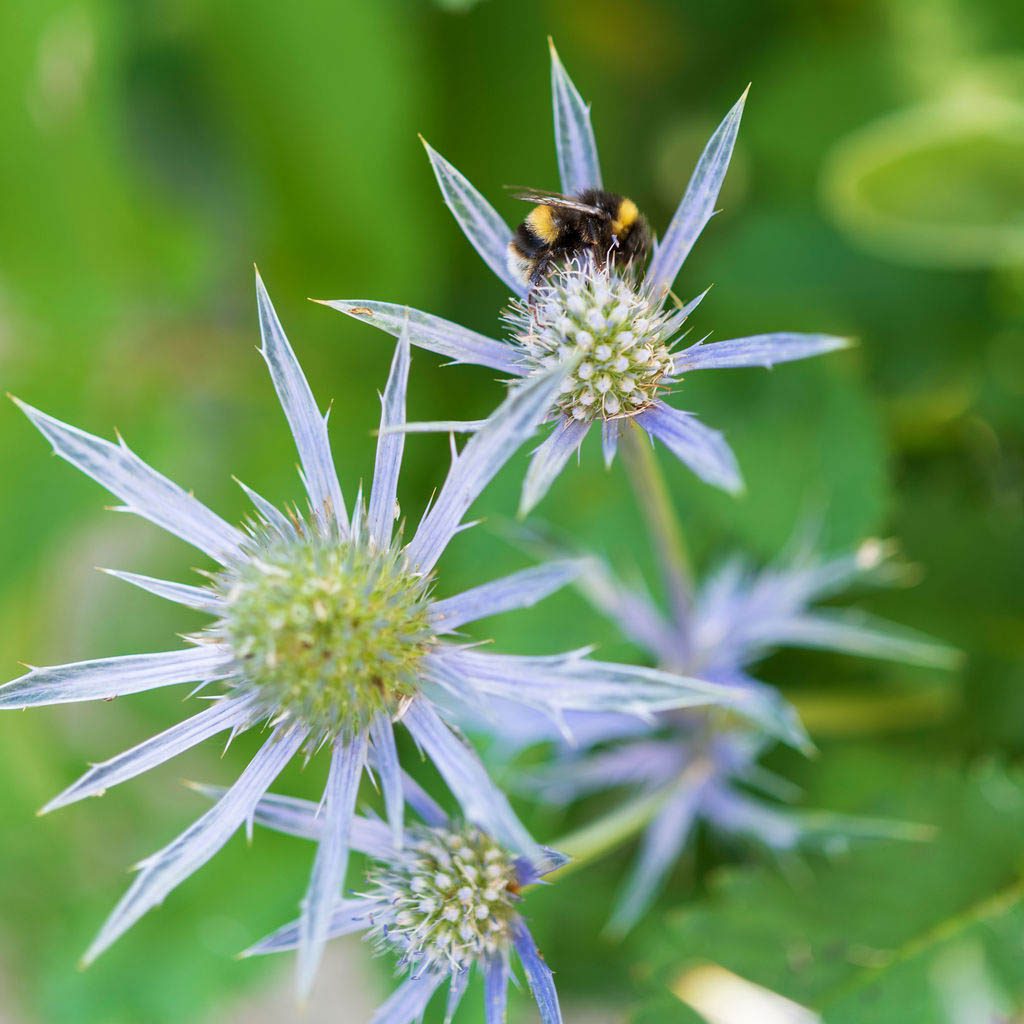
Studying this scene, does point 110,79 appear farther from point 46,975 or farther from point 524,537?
point 46,975

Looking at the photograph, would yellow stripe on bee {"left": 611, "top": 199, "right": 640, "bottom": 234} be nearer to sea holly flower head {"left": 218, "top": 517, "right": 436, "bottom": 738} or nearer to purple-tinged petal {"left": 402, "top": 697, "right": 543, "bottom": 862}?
sea holly flower head {"left": 218, "top": 517, "right": 436, "bottom": 738}

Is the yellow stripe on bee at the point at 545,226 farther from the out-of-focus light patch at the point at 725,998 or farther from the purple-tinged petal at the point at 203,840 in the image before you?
the out-of-focus light patch at the point at 725,998

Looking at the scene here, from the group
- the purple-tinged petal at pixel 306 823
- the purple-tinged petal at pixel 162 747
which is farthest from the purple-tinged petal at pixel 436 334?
the purple-tinged petal at pixel 306 823

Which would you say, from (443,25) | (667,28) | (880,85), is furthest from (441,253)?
(880,85)

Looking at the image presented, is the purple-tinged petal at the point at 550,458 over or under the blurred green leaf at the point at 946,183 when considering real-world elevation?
under

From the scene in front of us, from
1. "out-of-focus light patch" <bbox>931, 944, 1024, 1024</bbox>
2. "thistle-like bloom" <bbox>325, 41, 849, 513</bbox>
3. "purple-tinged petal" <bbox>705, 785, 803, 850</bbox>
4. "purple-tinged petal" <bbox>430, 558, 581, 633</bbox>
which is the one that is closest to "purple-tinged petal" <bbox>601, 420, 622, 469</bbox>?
"thistle-like bloom" <bbox>325, 41, 849, 513</bbox>
